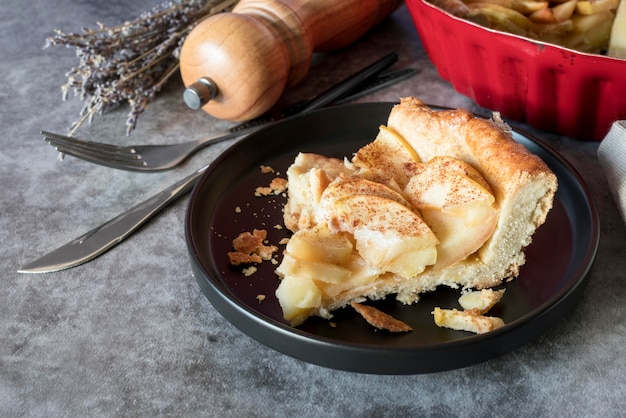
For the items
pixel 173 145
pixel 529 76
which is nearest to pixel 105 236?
pixel 173 145

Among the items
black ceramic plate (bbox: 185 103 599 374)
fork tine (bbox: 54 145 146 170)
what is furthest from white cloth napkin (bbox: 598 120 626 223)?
fork tine (bbox: 54 145 146 170)

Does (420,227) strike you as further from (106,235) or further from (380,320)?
(106,235)

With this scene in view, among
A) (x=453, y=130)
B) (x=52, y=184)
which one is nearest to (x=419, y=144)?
(x=453, y=130)

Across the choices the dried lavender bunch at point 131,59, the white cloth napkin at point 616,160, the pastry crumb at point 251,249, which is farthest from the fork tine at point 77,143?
the white cloth napkin at point 616,160

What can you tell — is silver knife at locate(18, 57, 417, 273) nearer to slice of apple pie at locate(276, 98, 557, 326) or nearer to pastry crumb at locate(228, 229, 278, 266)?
pastry crumb at locate(228, 229, 278, 266)

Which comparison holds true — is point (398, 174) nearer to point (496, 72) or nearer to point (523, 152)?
point (523, 152)

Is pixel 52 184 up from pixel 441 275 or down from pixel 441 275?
up

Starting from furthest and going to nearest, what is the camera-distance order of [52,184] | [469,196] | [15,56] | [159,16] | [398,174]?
1. [15,56]
2. [159,16]
3. [52,184]
4. [398,174]
5. [469,196]
